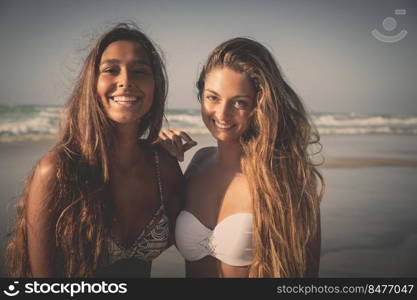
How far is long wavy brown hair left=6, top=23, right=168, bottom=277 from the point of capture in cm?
203

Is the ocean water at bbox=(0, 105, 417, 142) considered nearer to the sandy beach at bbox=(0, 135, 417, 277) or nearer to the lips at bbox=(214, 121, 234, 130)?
the sandy beach at bbox=(0, 135, 417, 277)

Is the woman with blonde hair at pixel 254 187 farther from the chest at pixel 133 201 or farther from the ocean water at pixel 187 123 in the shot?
the ocean water at pixel 187 123

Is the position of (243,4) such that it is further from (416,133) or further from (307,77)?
(416,133)

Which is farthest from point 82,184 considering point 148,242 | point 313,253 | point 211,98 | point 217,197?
point 313,253

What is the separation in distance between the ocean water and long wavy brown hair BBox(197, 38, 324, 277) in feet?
15.2

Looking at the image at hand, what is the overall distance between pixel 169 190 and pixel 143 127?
0.44 metres

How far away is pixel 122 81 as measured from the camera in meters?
2.07

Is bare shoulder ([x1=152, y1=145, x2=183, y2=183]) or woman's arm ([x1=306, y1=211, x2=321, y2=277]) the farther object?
bare shoulder ([x1=152, y1=145, x2=183, y2=183])

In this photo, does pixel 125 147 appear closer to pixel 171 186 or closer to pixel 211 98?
pixel 171 186

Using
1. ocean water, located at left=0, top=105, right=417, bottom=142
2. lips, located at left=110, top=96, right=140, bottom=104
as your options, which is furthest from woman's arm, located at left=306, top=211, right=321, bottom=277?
ocean water, located at left=0, top=105, right=417, bottom=142

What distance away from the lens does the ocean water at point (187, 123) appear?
21.3 feet

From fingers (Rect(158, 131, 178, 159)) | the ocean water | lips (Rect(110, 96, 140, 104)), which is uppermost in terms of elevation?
the ocean water

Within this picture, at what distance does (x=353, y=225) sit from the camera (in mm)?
4254

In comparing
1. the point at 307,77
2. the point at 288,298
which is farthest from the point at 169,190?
the point at 307,77
